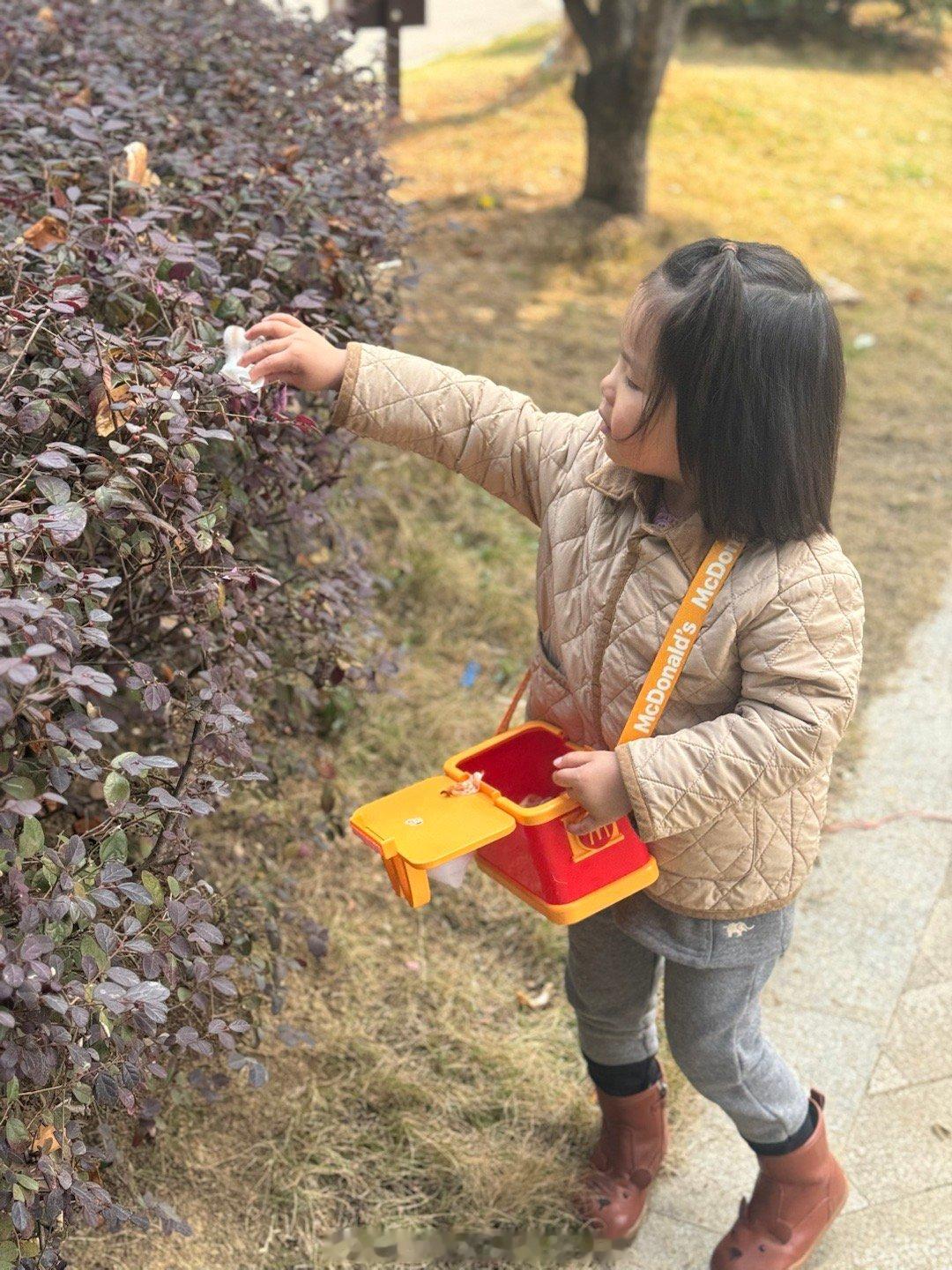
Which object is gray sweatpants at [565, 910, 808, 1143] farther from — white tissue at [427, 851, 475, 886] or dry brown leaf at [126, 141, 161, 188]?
dry brown leaf at [126, 141, 161, 188]

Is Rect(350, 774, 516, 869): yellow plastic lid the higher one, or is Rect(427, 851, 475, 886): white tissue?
Rect(350, 774, 516, 869): yellow plastic lid

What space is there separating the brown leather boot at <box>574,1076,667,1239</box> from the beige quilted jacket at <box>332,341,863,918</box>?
1.69 feet

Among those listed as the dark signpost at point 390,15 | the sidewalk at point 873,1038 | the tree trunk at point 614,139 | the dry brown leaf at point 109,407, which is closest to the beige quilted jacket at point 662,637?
the dry brown leaf at point 109,407

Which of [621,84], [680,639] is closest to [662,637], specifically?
[680,639]

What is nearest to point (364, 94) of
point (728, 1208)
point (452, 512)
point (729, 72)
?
point (452, 512)

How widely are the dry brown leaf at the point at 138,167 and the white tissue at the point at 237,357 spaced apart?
1.46 feet

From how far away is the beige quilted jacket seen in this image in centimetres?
186

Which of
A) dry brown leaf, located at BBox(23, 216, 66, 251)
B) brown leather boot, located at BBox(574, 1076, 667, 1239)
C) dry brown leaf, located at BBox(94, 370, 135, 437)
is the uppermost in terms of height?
dry brown leaf, located at BBox(23, 216, 66, 251)

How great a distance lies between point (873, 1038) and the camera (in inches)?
115

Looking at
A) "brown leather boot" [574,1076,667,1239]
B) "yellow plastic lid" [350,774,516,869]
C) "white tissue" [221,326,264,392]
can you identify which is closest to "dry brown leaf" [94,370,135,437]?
"white tissue" [221,326,264,392]

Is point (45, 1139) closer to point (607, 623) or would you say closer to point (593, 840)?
point (593, 840)

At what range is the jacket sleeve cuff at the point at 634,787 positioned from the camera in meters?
1.86

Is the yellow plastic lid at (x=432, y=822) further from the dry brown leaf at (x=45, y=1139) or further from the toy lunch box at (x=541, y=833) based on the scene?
the dry brown leaf at (x=45, y=1139)

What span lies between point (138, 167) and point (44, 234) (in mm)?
301
